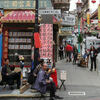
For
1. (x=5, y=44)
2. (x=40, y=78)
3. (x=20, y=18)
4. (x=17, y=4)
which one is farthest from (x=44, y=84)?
(x=17, y=4)

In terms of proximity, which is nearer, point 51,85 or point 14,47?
point 51,85

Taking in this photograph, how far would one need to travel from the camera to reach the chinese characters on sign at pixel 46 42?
12.0 metres

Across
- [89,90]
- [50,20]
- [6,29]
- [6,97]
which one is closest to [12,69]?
[6,97]

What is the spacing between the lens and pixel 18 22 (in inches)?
631

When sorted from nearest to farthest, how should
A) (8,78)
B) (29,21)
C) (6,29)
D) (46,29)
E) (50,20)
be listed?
(8,78) < (50,20) < (46,29) < (29,21) < (6,29)

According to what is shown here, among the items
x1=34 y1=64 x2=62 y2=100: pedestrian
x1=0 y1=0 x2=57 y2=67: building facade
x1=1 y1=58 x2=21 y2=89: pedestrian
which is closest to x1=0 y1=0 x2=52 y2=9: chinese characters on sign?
x1=0 y1=0 x2=57 y2=67: building facade

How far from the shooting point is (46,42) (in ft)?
41.8

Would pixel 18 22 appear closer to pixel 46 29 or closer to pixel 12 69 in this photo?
pixel 46 29

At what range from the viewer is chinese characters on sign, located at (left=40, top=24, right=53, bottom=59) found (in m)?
12.0

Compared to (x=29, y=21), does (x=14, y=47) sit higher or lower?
lower

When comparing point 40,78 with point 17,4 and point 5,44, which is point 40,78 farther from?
point 17,4

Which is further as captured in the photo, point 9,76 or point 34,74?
point 9,76

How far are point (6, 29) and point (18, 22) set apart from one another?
159 centimetres

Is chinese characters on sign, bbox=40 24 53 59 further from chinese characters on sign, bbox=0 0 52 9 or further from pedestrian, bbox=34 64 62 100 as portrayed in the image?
chinese characters on sign, bbox=0 0 52 9
